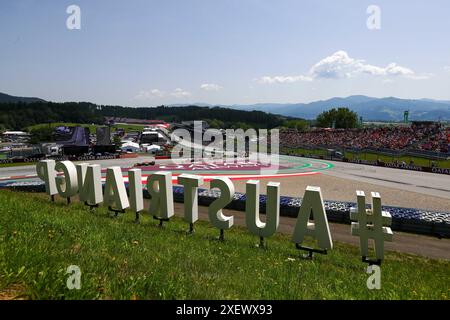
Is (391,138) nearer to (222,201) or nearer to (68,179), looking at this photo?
(222,201)

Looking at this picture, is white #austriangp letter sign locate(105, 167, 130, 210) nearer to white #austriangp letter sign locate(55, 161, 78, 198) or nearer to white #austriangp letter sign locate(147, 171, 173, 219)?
white #austriangp letter sign locate(147, 171, 173, 219)

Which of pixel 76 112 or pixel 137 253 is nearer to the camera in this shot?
pixel 137 253

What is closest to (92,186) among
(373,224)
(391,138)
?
(373,224)

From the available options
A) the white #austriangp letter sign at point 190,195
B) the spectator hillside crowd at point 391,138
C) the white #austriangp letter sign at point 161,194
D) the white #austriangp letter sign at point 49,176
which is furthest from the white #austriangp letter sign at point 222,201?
the spectator hillside crowd at point 391,138

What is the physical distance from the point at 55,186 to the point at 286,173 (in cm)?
2990

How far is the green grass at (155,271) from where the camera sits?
15.2 feet

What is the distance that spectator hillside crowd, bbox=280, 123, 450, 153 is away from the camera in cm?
6122

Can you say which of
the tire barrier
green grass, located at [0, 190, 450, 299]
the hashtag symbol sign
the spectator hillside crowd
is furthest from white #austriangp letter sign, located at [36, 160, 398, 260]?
the spectator hillside crowd
